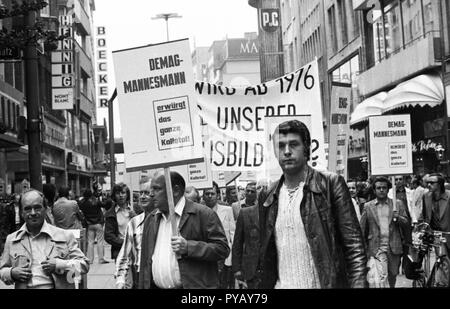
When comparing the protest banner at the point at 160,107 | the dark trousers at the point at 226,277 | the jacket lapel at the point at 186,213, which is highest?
the protest banner at the point at 160,107

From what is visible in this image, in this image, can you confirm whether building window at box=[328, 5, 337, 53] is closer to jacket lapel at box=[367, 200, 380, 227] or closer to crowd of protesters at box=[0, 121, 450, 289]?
jacket lapel at box=[367, 200, 380, 227]

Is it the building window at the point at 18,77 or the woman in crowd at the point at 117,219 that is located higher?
the building window at the point at 18,77

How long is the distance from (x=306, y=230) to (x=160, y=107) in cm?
189

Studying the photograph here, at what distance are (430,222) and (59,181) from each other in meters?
42.7

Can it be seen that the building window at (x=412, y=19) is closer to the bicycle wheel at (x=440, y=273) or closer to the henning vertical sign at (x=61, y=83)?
the henning vertical sign at (x=61, y=83)

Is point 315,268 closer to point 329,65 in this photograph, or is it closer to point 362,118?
point 362,118

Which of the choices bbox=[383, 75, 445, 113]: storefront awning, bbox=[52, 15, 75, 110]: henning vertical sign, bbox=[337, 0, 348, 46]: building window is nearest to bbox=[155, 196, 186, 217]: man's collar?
bbox=[52, 15, 75, 110]: henning vertical sign

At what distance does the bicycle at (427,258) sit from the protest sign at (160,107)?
5125 mm

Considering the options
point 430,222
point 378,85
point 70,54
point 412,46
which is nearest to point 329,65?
point 378,85

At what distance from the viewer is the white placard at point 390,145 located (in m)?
12.7

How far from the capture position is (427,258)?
1173 centimetres

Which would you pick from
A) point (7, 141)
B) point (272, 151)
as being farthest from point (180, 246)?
point (7, 141)

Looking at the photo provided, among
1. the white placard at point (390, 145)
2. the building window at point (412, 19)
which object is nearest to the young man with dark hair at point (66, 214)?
the white placard at point (390, 145)

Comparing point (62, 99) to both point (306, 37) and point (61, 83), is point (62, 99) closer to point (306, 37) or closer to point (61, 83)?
point (61, 83)
